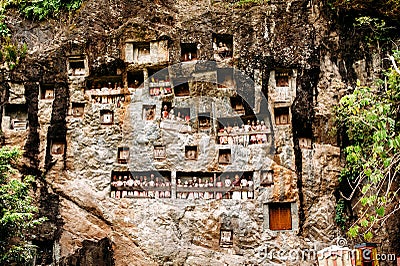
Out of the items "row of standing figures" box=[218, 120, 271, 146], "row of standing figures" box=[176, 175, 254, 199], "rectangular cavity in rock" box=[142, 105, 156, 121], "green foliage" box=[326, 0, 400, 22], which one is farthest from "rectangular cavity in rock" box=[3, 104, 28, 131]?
"green foliage" box=[326, 0, 400, 22]

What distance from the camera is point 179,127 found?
48.1 feet

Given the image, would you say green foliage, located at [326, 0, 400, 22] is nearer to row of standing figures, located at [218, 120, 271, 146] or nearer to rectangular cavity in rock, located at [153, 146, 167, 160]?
row of standing figures, located at [218, 120, 271, 146]

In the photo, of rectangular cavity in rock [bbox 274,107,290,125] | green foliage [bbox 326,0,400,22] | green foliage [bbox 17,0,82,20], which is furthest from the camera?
green foliage [bbox 17,0,82,20]

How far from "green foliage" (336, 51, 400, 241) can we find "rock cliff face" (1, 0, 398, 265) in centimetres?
74

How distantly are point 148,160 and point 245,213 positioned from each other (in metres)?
3.62

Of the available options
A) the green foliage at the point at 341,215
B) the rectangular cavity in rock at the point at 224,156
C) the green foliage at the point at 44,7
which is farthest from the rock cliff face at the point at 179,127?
the green foliage at the point at 44,7

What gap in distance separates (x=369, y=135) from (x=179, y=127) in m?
6.07

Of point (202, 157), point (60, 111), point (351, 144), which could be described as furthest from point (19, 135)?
point (351, 144)

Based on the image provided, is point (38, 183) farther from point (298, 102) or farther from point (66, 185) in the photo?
point (298, 102)

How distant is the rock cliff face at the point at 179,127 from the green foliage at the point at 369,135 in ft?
2.41

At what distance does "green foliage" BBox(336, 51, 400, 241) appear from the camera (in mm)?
8441

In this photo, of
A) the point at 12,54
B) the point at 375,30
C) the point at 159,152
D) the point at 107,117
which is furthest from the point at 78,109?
the point at 375,30

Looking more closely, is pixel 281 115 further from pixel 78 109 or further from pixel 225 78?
pixel 78 109

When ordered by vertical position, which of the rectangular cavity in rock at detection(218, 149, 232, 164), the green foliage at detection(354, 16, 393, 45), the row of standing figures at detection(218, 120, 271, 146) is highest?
the green foliage at detection(354, 16, 393, 45)
